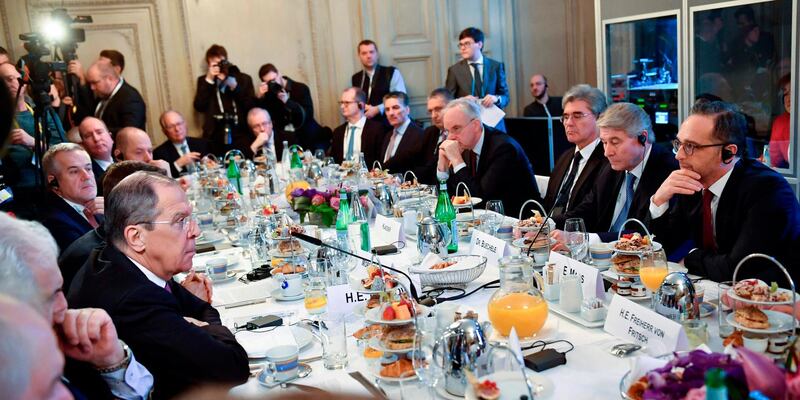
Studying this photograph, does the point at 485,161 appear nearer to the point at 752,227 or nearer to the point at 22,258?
the point at 752,227

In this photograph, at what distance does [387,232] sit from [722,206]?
4.37ft

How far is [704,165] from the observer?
270 cm

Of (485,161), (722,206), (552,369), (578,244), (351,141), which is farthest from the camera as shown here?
(351,141)

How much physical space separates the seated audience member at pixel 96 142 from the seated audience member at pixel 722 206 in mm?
3706

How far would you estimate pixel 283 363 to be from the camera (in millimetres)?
1844

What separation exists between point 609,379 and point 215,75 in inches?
258

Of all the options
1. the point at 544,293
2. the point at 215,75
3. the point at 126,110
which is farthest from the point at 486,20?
the point at 544,293

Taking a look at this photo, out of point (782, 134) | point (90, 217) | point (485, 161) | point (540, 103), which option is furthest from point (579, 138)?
point (540, 103)

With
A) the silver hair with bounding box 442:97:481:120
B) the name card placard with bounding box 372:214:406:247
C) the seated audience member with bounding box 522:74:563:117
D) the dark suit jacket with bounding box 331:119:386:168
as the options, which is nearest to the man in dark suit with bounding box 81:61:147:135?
the dark suit jacket with bounding box 331:119:386:168

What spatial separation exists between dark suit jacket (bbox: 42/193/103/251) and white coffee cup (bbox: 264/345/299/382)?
1915mm

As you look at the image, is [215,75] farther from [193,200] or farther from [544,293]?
[544,293]

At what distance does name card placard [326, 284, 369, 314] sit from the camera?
213 centimetres

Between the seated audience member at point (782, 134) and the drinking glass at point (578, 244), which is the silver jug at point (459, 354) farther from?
the seated audience member at point (782, 134)

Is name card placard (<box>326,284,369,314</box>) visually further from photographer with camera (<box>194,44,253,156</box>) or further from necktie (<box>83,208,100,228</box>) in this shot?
photographer with camera (<box>194,44,253,156</box>)
